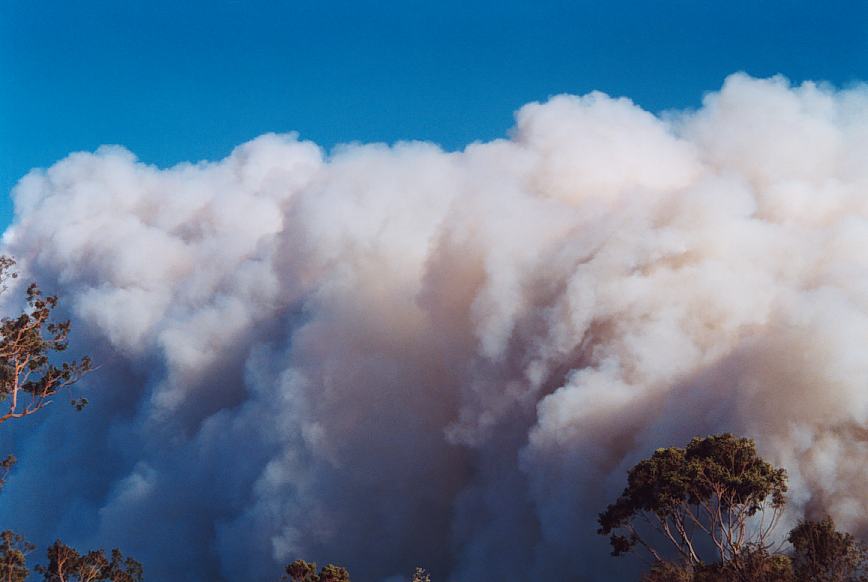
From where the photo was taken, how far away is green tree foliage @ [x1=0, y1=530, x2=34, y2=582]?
31203mm

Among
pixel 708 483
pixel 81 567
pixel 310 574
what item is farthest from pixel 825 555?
pixel 81 567

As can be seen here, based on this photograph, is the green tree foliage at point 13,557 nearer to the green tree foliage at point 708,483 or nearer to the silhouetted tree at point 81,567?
the silhouetted tree at point 81,567

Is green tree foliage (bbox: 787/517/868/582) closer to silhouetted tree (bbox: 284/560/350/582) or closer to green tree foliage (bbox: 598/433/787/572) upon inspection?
green tree foliage (bbox: 598/433/787/572)

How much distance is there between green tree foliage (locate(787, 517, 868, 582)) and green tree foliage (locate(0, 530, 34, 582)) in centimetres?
2754

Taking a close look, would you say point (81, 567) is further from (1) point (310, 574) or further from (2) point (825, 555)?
(2) point (825, 555)

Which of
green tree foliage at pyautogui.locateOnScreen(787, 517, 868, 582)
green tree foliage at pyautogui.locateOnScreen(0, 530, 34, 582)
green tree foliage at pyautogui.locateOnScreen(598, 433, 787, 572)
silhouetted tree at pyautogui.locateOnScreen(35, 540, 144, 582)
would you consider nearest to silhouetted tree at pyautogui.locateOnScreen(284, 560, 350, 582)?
silhouetted tree at pyautogui.locateOnScreen(35, 540, 144, 582)

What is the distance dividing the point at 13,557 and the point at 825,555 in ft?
94.7

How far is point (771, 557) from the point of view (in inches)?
1091

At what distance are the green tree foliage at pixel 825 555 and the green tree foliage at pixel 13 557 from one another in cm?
2754

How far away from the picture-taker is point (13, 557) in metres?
31.5

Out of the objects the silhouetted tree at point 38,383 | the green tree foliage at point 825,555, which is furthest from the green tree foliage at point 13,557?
the green tree foliage at point 825,555

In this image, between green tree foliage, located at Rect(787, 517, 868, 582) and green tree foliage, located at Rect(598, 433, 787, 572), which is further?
green tree foliage, located at Rect(598, 433, 787, 572)

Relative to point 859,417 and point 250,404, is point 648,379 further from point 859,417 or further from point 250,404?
point 250,404

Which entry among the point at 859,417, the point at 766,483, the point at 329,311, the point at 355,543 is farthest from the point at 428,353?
the point at 766,483
